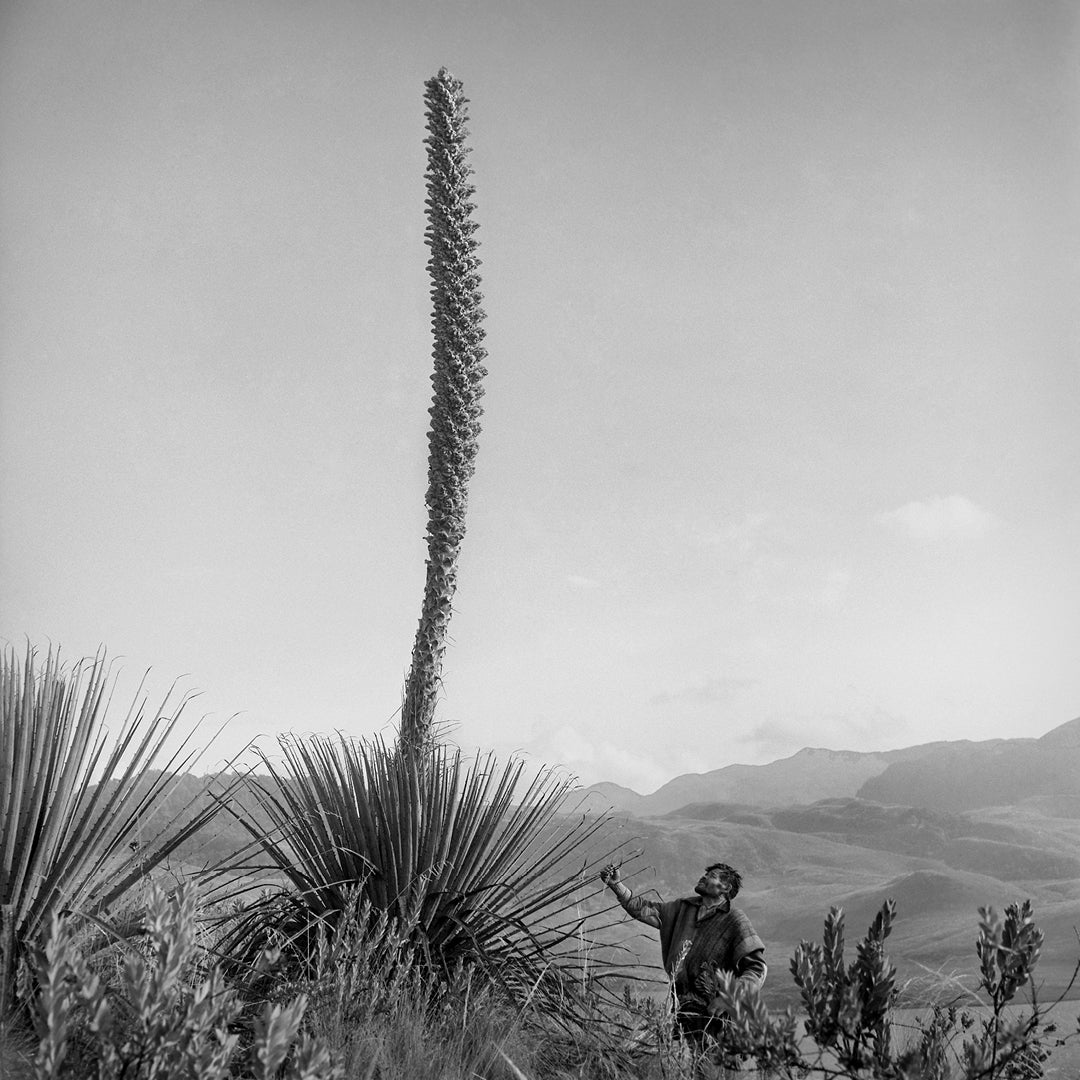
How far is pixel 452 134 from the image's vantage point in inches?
201

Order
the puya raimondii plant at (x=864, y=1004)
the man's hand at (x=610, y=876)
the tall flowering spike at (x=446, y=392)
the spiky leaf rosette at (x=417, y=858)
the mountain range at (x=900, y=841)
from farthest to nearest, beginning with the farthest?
the mountain range at (x=900, y=841), the tall flowering spike at (x=446, y=392), the man's hand at (x=610, y=876), the spiky leaf rosette at (x=417, y=858), the puya raimondii plant at (x=864, y=1004)

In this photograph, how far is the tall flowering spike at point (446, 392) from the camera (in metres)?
4.45

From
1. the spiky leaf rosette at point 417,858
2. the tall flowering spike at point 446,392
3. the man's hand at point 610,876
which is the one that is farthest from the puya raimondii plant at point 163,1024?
the tall flowering spike at point 446,392

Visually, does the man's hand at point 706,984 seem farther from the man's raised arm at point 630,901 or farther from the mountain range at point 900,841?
the mountain range at point 900,841

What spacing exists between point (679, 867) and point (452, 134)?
37286 millimetres

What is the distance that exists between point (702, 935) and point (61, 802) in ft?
8.43

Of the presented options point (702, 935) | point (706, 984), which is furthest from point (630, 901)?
point (706, 984)

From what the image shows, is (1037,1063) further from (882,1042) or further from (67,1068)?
(67,1068)

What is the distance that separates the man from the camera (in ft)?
12.1

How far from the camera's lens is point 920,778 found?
5034 cm

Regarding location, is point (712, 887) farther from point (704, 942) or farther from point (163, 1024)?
point (163, 1024)

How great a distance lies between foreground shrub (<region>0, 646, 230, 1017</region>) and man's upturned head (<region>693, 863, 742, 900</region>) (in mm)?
2118

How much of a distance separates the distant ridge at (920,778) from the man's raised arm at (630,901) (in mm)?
44634

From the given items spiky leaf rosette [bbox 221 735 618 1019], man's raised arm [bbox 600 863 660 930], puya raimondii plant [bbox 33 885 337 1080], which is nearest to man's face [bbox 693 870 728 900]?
man's raised arm [bbox 600 863 660 930]
